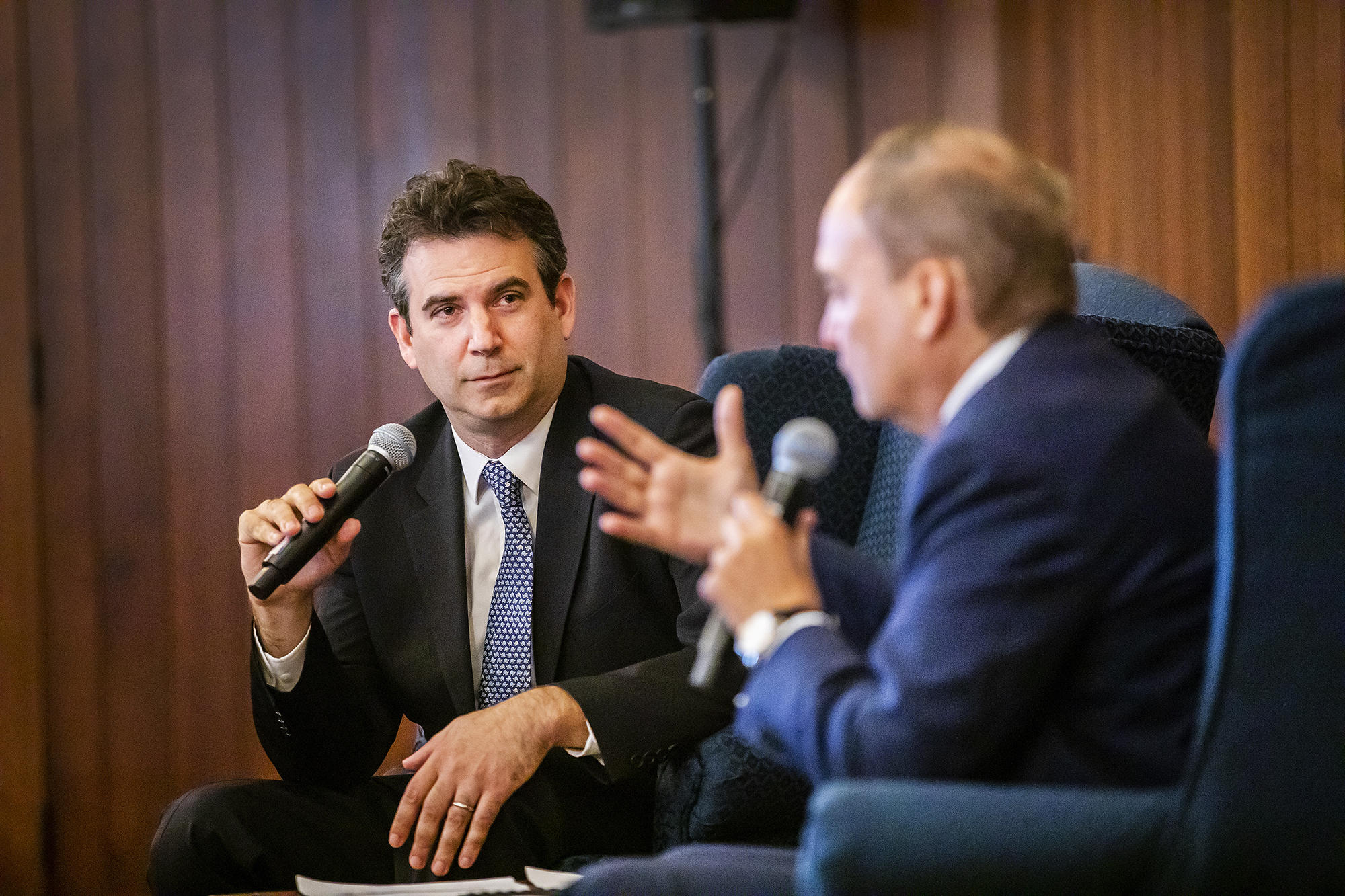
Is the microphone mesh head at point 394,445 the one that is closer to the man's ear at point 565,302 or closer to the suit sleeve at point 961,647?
the man's ear at point 565,302

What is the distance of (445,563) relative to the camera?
1.98m

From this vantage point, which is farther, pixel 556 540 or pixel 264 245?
pixel 264 245

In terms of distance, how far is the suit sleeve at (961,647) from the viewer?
1016 millimetres

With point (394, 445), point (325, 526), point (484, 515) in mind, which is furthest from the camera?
point (484, 515)

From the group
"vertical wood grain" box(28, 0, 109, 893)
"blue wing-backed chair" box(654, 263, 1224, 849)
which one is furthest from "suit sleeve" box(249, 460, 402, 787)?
"vertical wood grain" box(28, 0, 109, 893)

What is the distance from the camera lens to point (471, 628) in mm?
1984

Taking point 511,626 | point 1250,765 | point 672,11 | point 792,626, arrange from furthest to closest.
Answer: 1. point 672,11
2. point 511,626
3. point 792,626
4. point 1250,765

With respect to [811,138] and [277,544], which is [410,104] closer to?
[811,138]

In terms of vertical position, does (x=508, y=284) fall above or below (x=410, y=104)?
below

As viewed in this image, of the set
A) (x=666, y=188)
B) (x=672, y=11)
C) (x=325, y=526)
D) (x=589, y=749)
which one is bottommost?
(x=589, y=749)

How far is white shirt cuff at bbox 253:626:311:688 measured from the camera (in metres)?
1.86

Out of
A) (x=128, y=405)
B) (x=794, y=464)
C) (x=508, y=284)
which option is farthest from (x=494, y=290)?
(x=128, y=405)

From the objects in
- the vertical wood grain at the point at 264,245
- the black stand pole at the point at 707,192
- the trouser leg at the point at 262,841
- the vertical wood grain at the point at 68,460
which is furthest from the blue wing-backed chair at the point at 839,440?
the vertical wood grain at the point at 68,460

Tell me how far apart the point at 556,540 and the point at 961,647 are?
1.02 meters
